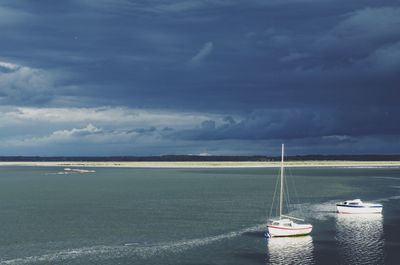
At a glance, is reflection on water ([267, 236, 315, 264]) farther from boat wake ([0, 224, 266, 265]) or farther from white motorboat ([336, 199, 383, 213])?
white motorboat ([336, 199, 383, 213])

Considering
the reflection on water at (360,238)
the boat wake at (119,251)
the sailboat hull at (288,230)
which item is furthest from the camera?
the sailboat hull at (288,230)

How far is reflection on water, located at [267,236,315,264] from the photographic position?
2453 inches

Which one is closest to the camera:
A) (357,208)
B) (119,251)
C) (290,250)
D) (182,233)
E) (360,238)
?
(119,251)

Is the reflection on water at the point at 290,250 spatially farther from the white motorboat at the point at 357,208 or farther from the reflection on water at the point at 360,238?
the white motorboat at the point at 357,208

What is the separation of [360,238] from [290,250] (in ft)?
44.8

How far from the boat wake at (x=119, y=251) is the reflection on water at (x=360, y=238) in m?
16.3

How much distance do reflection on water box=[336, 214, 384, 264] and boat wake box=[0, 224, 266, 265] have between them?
16.3 meters

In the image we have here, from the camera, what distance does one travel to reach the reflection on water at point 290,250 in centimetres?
6231

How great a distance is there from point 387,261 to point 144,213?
168 feet

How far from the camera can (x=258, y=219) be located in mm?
93250

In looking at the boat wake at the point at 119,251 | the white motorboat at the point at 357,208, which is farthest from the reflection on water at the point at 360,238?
the boat wake at the point at 119,251

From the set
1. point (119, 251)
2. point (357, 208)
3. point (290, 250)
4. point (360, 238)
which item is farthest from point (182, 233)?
point (357, 208)

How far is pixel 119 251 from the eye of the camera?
66688mm

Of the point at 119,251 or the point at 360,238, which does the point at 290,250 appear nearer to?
the point at 360,238
